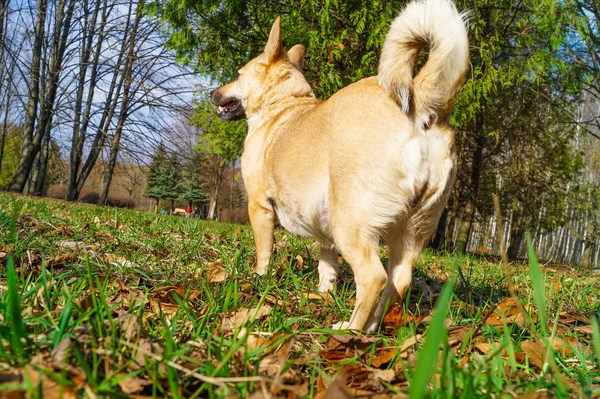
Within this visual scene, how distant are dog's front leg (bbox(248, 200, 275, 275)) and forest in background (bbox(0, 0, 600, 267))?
2154 millimetres

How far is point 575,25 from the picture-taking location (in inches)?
353

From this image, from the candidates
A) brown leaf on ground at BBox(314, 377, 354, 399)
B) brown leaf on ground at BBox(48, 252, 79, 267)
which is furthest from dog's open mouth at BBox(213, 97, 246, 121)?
brown leaf on ground at BBox(314, 377, 354, 399)

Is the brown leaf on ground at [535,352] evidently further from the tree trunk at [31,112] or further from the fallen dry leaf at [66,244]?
the tree trunk at [31,112]

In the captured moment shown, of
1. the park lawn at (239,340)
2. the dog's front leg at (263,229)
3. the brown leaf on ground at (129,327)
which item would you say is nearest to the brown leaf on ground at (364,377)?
the park lawn at (239,340)

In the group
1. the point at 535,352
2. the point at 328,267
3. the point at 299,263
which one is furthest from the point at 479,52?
the point at 535,352

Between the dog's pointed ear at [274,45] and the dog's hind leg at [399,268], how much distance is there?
2.62 m

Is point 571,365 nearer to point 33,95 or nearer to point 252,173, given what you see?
point 252,173

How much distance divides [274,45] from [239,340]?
3543 mm

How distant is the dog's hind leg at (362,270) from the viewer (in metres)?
2.40

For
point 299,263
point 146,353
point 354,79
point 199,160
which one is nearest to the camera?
point 146,353

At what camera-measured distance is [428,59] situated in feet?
8.14

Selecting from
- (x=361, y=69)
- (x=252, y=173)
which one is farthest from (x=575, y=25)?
(x=252, y=173)

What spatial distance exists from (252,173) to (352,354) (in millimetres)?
2318

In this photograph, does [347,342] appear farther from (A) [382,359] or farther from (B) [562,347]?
(B) [562,347]
